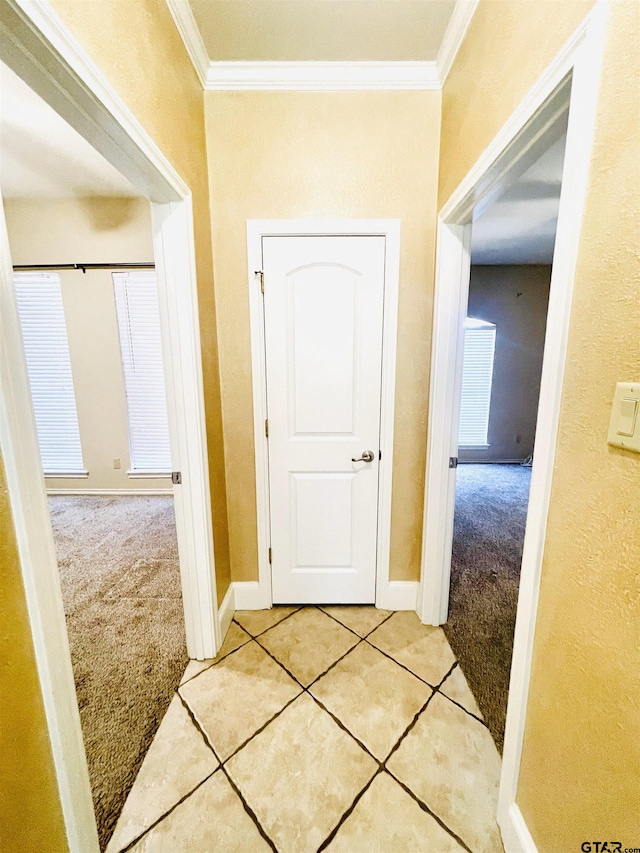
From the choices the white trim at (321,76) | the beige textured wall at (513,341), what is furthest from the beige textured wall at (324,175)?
the beige textured wall at (513,341)

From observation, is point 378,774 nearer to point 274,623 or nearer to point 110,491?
point 274,623

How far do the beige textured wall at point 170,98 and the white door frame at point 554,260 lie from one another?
3.45ft

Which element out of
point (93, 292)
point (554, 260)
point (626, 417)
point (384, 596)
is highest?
point (93, 292)

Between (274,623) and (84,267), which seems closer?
(274,623)

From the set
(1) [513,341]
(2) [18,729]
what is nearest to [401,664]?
(2) [18,729]

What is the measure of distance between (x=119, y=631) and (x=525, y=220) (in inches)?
168

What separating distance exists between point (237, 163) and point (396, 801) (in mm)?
2509

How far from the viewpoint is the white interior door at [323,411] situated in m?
1.60

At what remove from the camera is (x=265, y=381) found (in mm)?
1694

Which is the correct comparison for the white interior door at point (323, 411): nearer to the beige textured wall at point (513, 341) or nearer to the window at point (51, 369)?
the window at point (51, 369)

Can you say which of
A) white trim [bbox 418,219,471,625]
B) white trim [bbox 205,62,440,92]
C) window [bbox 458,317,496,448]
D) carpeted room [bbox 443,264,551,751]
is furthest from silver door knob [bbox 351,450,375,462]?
window [bbox 458,317,496,448]

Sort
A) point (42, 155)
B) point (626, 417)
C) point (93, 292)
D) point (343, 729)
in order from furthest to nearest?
point (93, 292) → point (42, 155) → point (343, 729) → point (626, 417)

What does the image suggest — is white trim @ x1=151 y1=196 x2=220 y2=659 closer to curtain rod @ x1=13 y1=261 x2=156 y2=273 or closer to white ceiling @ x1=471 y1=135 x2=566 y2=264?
white ceiling @ x1=471 y1=135 x2=566 y2=264

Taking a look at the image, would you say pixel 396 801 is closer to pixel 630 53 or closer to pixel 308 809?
pixel 308 809
